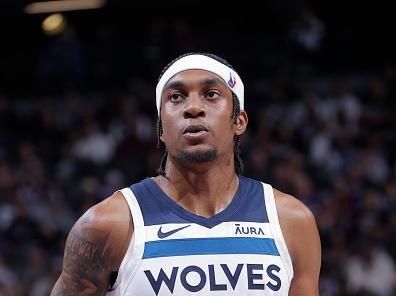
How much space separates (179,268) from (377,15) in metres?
11.6

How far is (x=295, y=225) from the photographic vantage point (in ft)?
13.9

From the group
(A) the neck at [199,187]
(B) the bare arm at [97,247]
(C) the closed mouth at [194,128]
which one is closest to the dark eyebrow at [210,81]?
(C) the closed mouth at [194,128]

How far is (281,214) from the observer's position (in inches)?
167

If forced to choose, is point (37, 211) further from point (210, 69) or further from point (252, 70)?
point (210, 69)

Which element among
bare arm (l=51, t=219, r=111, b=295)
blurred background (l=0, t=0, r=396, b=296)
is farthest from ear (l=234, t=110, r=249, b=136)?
blurred background (l=0, t=0, r=396, b=296)

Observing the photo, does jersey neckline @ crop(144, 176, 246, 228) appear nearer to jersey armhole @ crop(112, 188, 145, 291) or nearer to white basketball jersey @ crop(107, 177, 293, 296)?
white basketball jersey @ crop(107, 177, 293, 296)

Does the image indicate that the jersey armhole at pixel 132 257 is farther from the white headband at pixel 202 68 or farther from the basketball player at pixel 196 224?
the white headband at pixel 202 68

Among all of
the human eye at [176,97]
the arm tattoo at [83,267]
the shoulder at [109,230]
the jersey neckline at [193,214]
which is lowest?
the arm tattoo at [83,267]

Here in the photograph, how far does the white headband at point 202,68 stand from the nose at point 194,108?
187 millimetres

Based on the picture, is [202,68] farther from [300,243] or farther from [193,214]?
[300,243]

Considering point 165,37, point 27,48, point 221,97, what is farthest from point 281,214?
point 27,48

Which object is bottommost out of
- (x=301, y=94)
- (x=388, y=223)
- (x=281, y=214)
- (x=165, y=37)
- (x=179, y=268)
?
(x=179, y=268)

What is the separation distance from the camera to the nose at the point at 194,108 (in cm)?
409

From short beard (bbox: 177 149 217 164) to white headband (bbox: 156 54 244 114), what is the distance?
31cm
